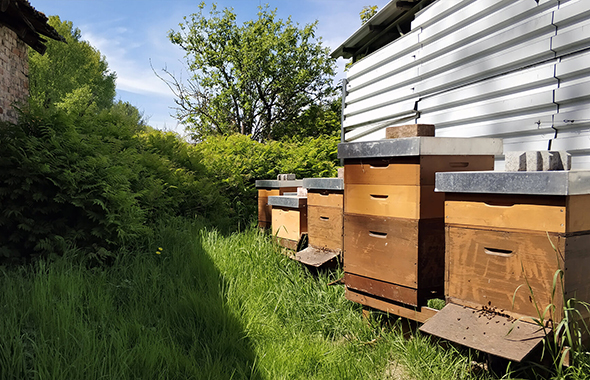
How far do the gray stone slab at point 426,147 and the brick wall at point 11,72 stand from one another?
4427 millimetres

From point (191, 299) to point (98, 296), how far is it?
0.66 m

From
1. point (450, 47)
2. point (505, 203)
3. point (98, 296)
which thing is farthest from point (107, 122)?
point (505, 203)

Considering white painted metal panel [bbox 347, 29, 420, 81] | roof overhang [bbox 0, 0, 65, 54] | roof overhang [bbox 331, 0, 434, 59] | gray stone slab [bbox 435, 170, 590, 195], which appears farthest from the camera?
roof overhang [bbox 0, 0, 65, 54]

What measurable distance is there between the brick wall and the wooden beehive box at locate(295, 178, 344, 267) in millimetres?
3819

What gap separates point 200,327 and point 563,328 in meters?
2.00

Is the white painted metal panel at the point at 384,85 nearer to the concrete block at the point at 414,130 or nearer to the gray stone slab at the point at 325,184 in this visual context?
the gray stone slab at the point at 325,184

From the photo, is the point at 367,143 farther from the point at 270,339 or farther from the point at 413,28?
the point at 413,28

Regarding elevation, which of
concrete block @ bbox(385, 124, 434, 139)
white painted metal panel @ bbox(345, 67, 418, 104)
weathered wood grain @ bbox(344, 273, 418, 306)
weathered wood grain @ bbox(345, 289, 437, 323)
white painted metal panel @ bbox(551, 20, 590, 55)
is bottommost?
weathered wood grain @ bbox(345, 289, 437, 323)

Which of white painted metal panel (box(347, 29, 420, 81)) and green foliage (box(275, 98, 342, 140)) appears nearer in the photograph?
white painted metal panel (box(347, 29, 420, 81))

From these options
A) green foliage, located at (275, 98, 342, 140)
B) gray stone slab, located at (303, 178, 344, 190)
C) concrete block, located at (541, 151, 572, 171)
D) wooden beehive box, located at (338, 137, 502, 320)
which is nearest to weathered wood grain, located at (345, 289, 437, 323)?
wooden beehive box, located at (338, 137, 502, 320)

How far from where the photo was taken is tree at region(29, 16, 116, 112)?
21141 millimetres

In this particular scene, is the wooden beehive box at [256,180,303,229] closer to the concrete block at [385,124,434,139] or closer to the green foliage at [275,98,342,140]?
the concrete block at [385,124,434,139]

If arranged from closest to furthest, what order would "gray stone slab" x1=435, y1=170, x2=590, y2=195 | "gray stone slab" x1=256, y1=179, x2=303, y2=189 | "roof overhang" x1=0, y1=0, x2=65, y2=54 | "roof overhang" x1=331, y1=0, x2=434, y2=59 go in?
"gray stone slab" x1=435, y1=170, x2=590, y2=195 → "roof overhang" x1=331, y1=0, x2=434, y2=59 → "gray stone slab" x1=256, y1=179, x2=303, y2=189 → "roof overhang" x1=0, y1=0, x2=65, y2=54

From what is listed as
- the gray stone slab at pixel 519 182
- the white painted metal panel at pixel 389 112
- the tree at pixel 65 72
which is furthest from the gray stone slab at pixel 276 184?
the tree at pixel 65 72
